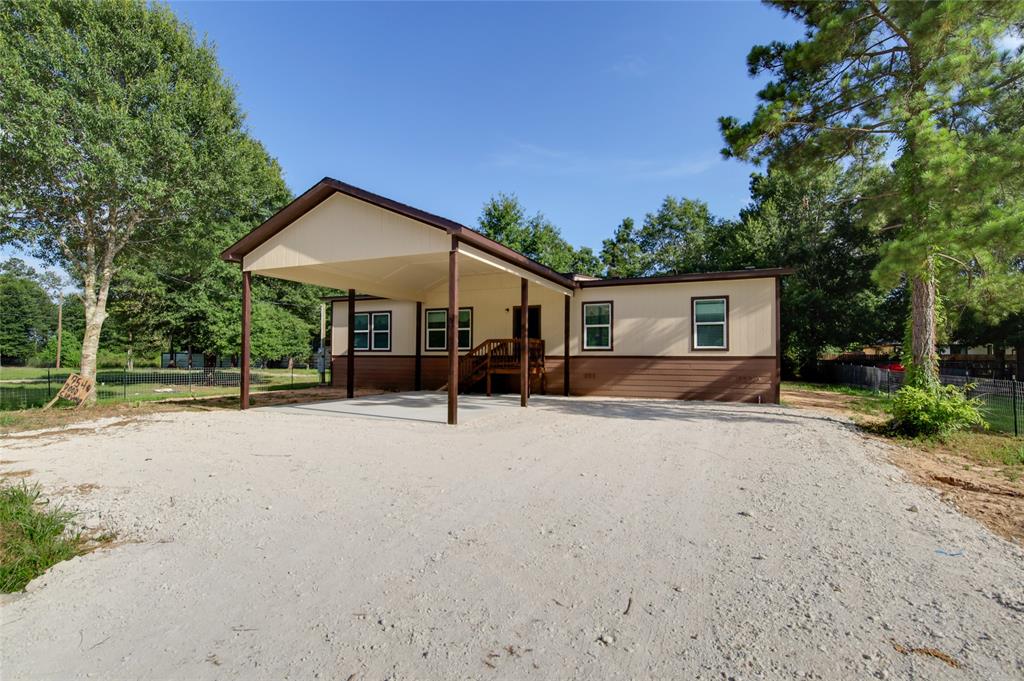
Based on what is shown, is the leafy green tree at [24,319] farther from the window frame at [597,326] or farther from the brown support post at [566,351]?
the window frame at [597,326]

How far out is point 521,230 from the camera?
3341 cm

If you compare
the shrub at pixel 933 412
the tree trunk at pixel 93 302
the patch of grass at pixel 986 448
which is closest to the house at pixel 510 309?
the shrub at pixel 933 412

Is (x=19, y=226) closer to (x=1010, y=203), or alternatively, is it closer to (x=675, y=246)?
(x=1010, y=203)

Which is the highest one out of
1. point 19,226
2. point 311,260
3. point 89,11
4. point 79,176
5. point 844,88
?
point 89,11

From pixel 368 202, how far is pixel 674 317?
26.8 feet

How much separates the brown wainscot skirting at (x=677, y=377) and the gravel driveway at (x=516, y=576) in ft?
22.6

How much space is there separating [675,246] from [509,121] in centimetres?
2208

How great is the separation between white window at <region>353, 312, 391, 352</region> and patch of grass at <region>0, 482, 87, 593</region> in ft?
42.2

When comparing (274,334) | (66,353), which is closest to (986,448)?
(274,334)

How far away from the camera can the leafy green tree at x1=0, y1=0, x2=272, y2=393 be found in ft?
35.3

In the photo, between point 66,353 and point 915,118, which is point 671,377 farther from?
point 66,353

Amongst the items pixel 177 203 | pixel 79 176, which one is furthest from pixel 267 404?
pixel 79 176

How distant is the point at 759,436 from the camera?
748cm

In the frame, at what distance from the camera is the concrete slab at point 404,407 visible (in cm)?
941
